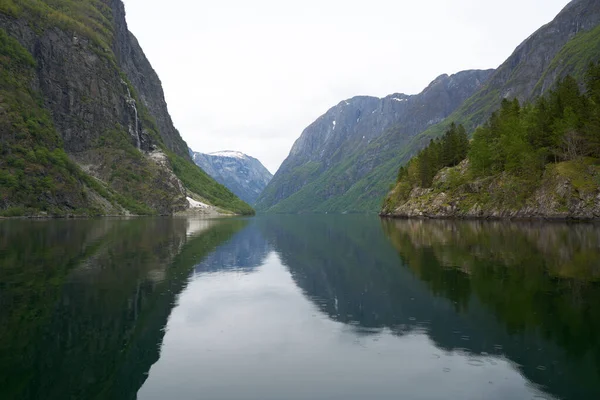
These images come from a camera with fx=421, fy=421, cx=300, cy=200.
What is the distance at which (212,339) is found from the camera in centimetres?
1969

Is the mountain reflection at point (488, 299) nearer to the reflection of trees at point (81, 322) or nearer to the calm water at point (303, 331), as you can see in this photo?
the calm water at point (303, 331)

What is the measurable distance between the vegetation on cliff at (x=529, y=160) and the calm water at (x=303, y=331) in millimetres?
64147

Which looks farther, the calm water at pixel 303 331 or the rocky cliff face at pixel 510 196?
the rocky cliff face at pixel 510 196

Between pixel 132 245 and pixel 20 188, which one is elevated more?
pixel 20 188

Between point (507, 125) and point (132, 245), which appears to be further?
point (507, 125)

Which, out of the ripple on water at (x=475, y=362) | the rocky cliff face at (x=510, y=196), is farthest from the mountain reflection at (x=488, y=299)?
the rocky cliff face at (x=510, y=196)

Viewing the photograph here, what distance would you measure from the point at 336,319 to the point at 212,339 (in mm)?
6997

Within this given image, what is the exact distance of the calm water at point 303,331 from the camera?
1438cm

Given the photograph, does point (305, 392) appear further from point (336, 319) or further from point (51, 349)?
point (51, 349)

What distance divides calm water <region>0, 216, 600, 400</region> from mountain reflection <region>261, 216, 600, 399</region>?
103mm

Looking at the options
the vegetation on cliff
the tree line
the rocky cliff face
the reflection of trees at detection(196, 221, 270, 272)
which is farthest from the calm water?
the tree line

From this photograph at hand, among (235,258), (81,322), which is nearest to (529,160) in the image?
(235,258)

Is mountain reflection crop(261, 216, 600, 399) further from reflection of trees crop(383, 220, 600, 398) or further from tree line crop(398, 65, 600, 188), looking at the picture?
tree line crop(398, 65, 600, 188)

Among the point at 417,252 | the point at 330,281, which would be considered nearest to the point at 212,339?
the point at 330,281
